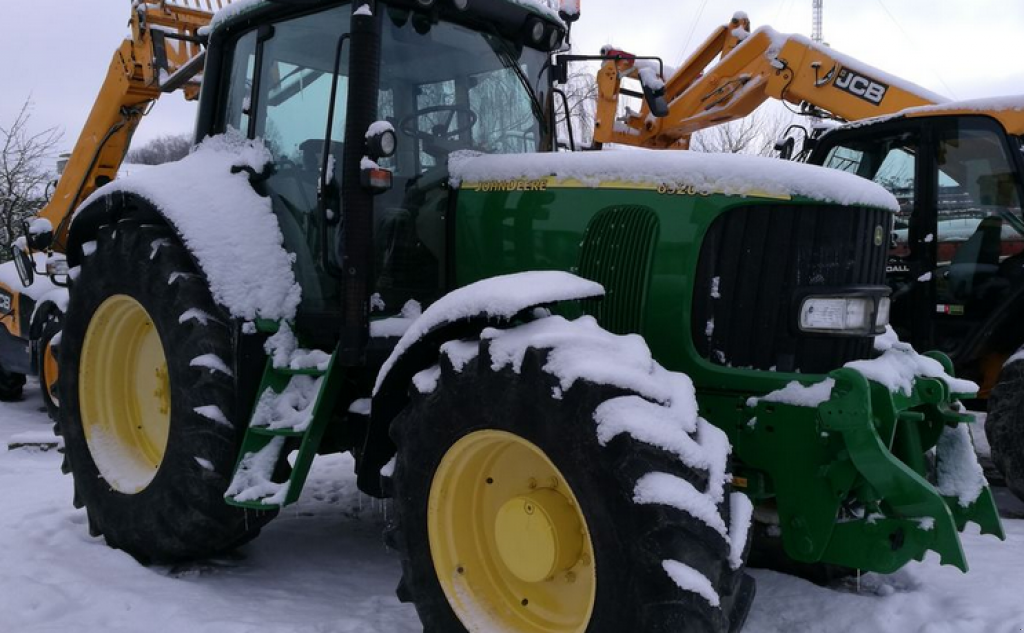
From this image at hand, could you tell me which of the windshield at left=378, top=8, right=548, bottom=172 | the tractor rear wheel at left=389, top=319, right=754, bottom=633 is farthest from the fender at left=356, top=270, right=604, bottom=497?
the windshield at left=378, top=8, right=548, bottom=172

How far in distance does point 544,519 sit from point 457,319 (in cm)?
69

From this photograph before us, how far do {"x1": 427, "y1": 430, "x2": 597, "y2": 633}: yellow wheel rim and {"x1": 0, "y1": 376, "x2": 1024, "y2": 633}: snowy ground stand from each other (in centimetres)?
54

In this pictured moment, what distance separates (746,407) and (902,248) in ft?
12.5

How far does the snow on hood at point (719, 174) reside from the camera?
296 centimetres

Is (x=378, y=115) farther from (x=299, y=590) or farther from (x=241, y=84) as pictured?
(x=299, y=590)

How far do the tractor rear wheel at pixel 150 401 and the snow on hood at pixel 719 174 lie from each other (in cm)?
158

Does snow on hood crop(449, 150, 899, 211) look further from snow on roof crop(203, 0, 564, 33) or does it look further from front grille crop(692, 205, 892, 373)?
snow on roof crop(203, 0, 564, 33)

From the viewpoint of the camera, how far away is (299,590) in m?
3.69

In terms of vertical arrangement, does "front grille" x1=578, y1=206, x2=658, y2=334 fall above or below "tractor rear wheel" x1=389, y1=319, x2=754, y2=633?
above

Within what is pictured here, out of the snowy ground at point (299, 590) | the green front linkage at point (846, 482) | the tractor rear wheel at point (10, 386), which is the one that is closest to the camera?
the green front linkage at point (846, 482)

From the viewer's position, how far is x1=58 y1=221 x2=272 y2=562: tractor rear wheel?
11.8 ft

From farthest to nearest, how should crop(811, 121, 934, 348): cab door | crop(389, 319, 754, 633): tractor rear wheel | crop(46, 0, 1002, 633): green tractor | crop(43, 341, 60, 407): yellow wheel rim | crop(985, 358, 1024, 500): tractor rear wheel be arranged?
crop(43, 341, 60, 407): yellow wheel rim → crop(811, 121, 934, 348): cab door → crop(985, 358, 1024, 500): tractor rear wheel → crop(46, 0, 1002, 633): green tractor → crop(389, 319, 754, 633): tractor rear wheel

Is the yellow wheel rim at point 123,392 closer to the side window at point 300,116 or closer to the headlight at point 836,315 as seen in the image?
Result: the side window at point 300,116

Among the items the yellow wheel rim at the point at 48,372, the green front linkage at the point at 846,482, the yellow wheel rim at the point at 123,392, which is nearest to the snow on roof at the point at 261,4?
the yellow wheel rim at the point at 123,392
